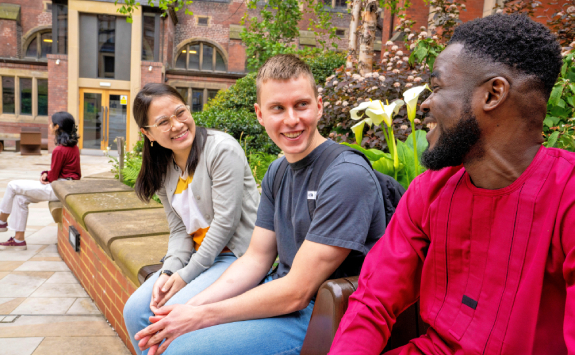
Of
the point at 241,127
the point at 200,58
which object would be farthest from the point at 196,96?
the point at 241,127

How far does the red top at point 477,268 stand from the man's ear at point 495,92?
0.54ft

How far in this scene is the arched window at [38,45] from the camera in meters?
23.4

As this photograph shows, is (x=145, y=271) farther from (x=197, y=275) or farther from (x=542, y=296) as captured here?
(x=542, y=296)

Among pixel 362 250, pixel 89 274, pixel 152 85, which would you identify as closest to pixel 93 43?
pixel 89 274

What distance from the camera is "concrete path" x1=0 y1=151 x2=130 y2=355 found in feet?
9.60

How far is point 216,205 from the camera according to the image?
2.28m

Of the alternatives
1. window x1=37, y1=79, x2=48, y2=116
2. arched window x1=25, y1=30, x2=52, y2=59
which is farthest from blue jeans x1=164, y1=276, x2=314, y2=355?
arched window x1=25, y1=30, x2=52, y2=59

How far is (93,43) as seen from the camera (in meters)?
19.6

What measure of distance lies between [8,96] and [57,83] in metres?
4.58

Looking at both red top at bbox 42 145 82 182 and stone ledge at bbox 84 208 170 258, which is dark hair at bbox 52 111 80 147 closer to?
red top at bbox 42 145 82 182

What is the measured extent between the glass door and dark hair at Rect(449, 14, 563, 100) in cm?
2054

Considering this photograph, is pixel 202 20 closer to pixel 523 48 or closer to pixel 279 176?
pixel 279 176

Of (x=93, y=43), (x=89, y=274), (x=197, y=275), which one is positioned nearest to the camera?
(x=197, y=275)

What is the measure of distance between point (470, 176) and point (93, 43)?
2157cm
